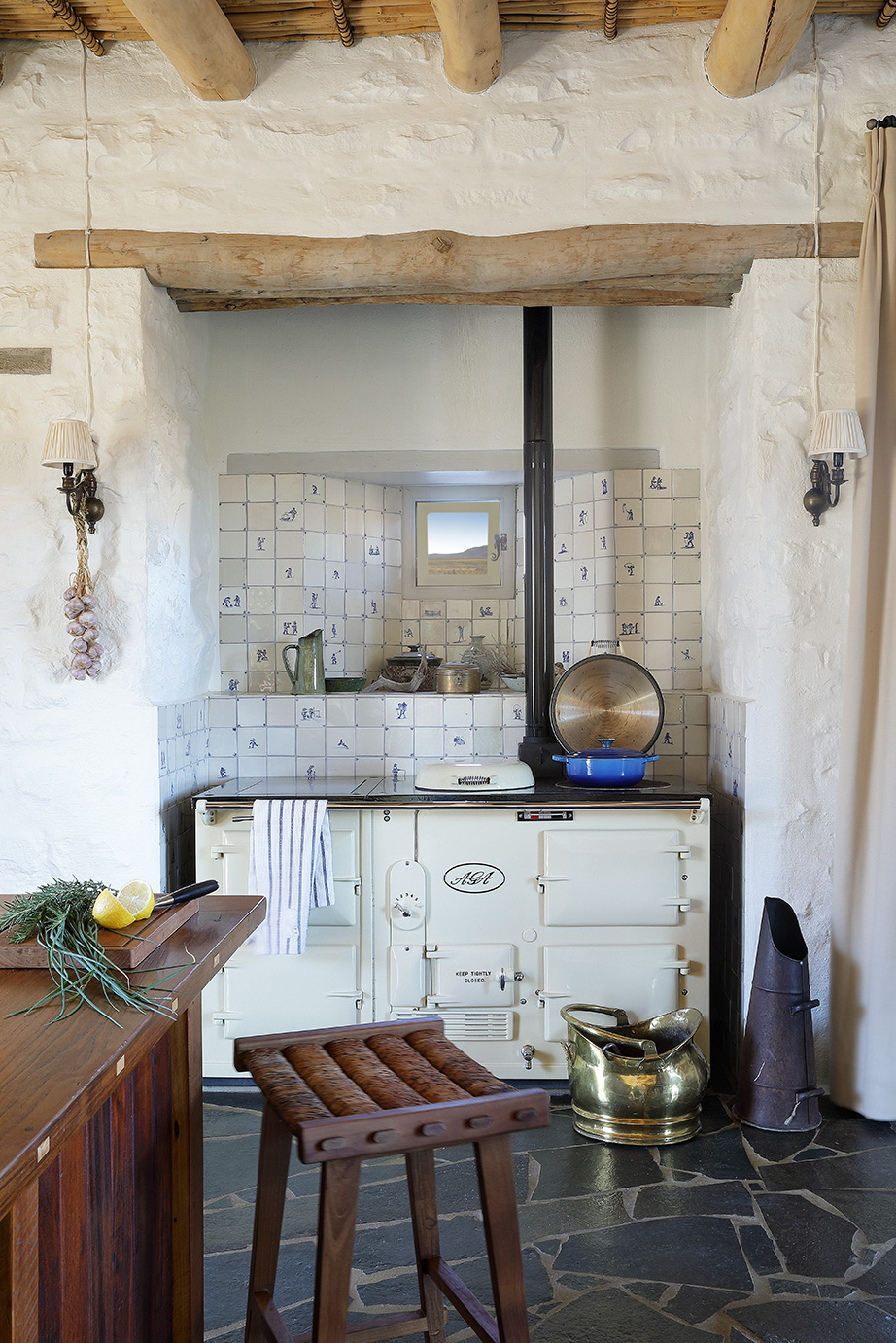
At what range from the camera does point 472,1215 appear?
2262mm

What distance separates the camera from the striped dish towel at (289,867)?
2873mm

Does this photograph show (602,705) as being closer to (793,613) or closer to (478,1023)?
(793,613)

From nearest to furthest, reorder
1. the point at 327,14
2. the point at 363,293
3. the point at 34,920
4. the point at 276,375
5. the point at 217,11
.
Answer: the point at 34,920 → the point at 217,11 → the point at 327,14 → the point at 363,293 → the point at 276,375

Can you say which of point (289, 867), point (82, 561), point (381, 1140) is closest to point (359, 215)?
point (82, 561)

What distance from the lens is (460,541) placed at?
159 inches

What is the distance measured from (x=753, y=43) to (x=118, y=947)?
263 centimetres

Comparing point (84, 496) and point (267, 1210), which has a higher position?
point (84, 496)

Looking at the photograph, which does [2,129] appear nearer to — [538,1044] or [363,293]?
[363,293]

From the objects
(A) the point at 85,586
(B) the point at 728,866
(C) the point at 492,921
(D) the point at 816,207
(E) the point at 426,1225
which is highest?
(D) the point at 816,207

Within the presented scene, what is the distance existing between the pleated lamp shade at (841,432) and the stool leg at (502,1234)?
6.49ft

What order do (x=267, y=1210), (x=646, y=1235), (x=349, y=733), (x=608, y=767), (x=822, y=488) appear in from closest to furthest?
1. (x=267, y=1210)
2. (x=646, y=1235)
3. (x=822, y=488)
4. (x=608, y=767)
5. (x=349, y=733)

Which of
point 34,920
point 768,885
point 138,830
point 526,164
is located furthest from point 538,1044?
point 526,164

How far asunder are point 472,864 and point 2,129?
8.25 feet

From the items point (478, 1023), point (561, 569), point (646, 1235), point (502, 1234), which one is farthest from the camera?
point (561, 569)
